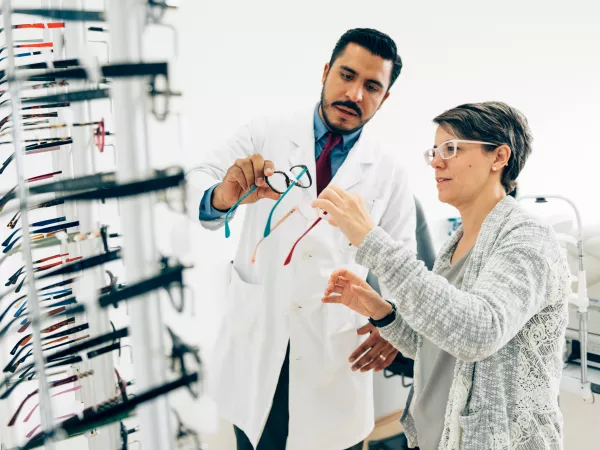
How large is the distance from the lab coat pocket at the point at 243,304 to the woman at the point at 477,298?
0.82ft

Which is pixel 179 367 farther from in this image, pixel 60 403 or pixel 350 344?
pixel 350 344

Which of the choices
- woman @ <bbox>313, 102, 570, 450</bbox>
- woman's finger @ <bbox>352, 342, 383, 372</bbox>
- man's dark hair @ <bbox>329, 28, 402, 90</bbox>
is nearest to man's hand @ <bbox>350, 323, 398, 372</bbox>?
woman's finger @ <bbox>352, 342, 383, 372</bbox>

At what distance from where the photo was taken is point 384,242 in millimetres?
984

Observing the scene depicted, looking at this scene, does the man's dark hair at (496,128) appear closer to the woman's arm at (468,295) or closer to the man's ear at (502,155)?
the man's ear at (502,155)

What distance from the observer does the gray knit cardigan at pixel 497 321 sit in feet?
3.10

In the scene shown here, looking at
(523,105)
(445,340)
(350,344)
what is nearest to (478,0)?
(523,105)

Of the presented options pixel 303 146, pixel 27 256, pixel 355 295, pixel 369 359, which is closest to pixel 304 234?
pixel 355 295

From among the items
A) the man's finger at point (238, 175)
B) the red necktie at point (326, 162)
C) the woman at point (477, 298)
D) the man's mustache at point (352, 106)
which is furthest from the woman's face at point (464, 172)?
the man's finger at point (238, 175)

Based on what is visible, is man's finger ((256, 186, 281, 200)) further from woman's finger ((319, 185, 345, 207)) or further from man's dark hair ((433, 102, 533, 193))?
man's dark hair ((433, 102, 533, 193))

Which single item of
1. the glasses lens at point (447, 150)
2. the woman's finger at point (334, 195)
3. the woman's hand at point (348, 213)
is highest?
the glasses lens at point (447, 150)

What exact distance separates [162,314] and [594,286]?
8.52 feet

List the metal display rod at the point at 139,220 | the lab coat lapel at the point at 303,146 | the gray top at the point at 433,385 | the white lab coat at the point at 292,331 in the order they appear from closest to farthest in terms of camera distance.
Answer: the metal display rod at the point at 139,220 → the gray top at the point at 433,385 → the white lab coat at the point at 292,331 → the lab coat lapel at the point at 303,146

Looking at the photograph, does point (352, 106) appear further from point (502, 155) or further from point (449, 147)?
point (502, 155)

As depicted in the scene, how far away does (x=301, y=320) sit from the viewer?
1444 mm
